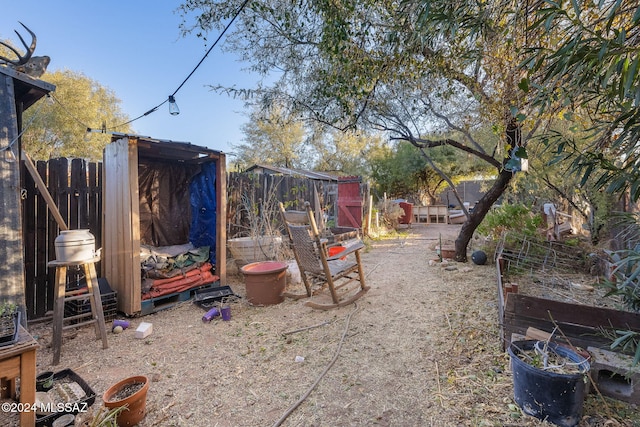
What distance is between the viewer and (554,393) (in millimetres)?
1522

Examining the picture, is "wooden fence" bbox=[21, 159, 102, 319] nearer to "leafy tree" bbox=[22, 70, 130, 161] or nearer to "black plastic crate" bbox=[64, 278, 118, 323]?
"black plastic crate" bbox=[64, 278, 118, 323]

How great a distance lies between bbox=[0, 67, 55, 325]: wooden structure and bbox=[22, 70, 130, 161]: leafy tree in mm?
8435

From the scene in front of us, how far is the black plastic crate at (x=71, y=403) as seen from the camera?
4.99 ft

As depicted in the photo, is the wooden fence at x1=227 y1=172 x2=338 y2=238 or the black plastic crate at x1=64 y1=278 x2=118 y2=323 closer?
the black plastic crate at x1=64 y1=278 x2=118 y2=323

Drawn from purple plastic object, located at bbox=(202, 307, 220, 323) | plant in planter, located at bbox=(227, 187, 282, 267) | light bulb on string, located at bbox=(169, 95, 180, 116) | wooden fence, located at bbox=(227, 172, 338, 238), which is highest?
light bulb on string, located at bbox=(169, 95, 180, 116)

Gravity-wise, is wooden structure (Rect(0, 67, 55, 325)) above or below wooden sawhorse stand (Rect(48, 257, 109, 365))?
above

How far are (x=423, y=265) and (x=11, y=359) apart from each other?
5.16 metres

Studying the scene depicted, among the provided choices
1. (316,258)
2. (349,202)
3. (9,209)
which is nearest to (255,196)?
(316,258)

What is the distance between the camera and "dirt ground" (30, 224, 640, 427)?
1713 mm

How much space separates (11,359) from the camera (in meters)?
1.32

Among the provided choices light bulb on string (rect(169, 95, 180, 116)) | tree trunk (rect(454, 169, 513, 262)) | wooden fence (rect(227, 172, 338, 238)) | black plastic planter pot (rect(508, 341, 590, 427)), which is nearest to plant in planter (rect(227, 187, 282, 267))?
wooden fence (rect(227, 172, 338, 238))

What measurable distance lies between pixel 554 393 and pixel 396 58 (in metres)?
2.86

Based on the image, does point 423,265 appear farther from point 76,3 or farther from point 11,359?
point 76,3

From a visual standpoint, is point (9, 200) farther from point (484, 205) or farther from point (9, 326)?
point (484, 205)
